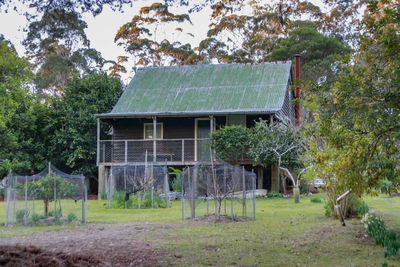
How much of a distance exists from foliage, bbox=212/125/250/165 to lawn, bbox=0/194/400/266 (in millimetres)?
7186

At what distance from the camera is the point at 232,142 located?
2303 centimetres

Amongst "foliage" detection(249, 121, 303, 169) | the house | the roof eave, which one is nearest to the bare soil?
"foliage" detection(249, 121, 303, 169)

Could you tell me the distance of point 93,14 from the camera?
1000cm

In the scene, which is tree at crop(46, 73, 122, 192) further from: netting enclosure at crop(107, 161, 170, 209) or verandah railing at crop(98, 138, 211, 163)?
netting enclosure at crop(107, 161, 170, 209)

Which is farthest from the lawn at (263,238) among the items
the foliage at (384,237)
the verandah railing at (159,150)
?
the verandah railing at (159,150)

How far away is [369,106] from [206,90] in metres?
19.7

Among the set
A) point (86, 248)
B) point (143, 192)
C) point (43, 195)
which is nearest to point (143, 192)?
point (143, 192)

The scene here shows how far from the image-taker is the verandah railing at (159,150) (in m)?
25.2

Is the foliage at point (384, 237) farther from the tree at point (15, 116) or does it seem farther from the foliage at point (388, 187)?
the tree at point (15, 116)

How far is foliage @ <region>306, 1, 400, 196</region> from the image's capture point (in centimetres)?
746

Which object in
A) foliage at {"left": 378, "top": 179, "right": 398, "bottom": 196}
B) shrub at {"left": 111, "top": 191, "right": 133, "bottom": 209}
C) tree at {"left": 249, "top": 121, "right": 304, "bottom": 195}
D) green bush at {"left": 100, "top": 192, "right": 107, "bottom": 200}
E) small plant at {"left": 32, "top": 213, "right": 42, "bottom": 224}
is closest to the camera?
foliage at {"left": 378, "top": 179, "right": 398, "bottom": 196}

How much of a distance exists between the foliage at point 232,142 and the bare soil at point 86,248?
10.7 meters

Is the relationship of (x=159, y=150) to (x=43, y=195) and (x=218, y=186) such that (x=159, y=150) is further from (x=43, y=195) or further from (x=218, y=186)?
(x=43, y=195)

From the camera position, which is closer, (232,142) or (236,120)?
(232,142)
